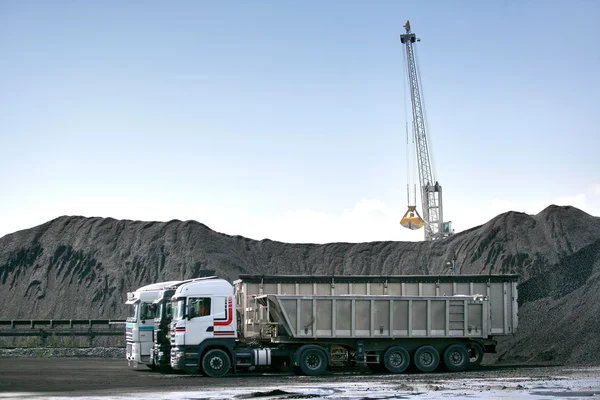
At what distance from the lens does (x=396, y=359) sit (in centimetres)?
3391

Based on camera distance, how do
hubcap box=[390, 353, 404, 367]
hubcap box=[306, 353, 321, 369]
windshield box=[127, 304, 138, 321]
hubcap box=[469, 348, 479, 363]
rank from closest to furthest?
1. hubcap box=[306, 353, 321, 369]
2. hubcap box=[390, 353, 404, 367]
3. hubcap box=[469, 348, 479, 363]
4. windshield box=[127, 304, 138, 321]

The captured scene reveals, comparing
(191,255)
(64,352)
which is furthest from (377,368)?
(191,255)

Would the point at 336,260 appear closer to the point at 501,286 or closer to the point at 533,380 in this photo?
the point at 501,286

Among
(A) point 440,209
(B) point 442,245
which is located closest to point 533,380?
(B) point 442,245

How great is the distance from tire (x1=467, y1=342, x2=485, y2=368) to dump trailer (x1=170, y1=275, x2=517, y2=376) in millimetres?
53

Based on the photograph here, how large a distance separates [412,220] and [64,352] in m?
50.3

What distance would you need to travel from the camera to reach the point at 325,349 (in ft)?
109

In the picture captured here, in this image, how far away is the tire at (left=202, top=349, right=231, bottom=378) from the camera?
31969mm

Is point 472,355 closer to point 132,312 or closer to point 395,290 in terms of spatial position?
point 395,290

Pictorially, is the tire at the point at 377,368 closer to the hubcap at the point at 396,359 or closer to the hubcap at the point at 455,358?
the hubcap at the point at 396,359

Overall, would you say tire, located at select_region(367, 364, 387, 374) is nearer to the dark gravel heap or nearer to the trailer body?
the trailer body

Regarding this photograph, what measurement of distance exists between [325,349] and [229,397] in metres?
9.90

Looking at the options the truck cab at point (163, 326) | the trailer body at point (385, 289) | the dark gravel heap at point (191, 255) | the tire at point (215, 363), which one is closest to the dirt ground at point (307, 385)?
the tire at point (215, 363)

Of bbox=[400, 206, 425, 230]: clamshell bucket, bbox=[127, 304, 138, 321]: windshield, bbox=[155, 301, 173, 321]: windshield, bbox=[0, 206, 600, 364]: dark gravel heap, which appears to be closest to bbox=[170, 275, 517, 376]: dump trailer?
bbox=[155, 301, 173, 321]: windshield
